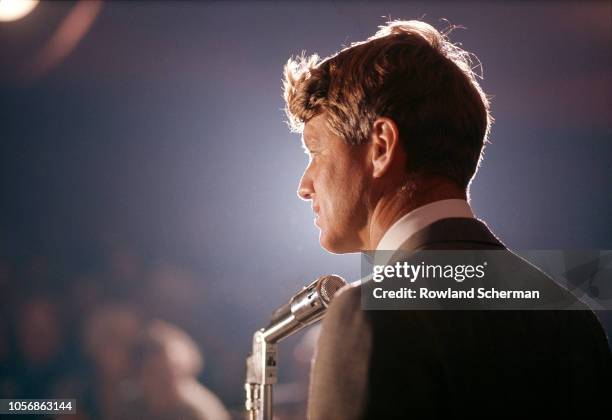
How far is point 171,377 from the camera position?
83.5 inches

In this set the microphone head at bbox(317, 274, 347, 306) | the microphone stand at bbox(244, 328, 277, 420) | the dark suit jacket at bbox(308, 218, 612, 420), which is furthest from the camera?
the microphone stand at bbox(244, 328, 277, 420)

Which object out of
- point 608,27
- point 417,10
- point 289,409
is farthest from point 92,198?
point 608,27

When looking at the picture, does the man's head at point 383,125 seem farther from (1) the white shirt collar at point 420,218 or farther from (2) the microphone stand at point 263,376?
(2) the microphone stand at point 263,376

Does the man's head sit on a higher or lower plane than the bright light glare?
lower

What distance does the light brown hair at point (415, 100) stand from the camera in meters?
0.76

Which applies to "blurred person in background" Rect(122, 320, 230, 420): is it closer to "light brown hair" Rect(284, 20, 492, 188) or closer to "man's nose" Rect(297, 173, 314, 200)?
"man's nose" Rect(297, 173, 314, 200)

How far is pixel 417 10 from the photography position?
90.8 inches

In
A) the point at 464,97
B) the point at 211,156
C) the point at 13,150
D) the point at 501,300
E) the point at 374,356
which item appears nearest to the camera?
the point at 374,356

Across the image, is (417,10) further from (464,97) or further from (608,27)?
(464,97)

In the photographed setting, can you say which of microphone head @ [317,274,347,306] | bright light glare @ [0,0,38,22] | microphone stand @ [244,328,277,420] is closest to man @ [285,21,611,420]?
microphone head @ [317,274,347,306]

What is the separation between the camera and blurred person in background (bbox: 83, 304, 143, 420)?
6.70 ft

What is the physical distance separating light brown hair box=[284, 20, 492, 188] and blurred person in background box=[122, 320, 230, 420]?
61.2 inches

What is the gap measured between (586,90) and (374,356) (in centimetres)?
211

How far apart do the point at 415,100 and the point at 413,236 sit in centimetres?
22
